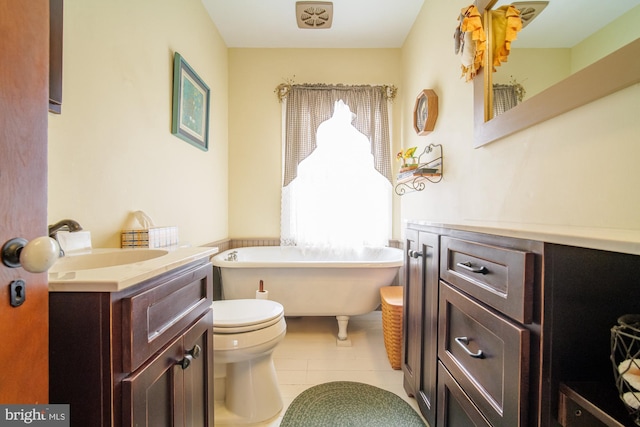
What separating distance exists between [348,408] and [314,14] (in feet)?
8.85

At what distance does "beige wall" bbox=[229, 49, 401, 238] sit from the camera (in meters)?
2.61

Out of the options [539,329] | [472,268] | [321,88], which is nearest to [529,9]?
[472,268]

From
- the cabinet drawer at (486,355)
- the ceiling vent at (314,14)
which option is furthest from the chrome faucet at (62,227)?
the ceiling vent at (314,14)

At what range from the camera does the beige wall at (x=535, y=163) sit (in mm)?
708

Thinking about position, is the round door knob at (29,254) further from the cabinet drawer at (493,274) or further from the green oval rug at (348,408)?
the green oval rug at (348,408)

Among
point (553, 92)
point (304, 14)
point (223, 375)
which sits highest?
point (304, 14)

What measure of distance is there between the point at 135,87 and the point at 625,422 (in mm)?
1918

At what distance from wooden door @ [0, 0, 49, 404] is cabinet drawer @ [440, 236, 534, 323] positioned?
2.96 ft

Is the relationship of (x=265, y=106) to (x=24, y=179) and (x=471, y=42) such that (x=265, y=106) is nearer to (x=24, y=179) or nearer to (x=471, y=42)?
(x=471, y=42)

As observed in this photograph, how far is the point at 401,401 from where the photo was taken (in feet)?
4.57

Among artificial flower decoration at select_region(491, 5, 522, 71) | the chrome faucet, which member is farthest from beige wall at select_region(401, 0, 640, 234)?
the chrome faucet

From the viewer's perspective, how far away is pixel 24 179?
1.29ft

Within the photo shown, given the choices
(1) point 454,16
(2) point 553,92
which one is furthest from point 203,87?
(2) point 553,92

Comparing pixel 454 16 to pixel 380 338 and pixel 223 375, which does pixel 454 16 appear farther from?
pixel 223 375
